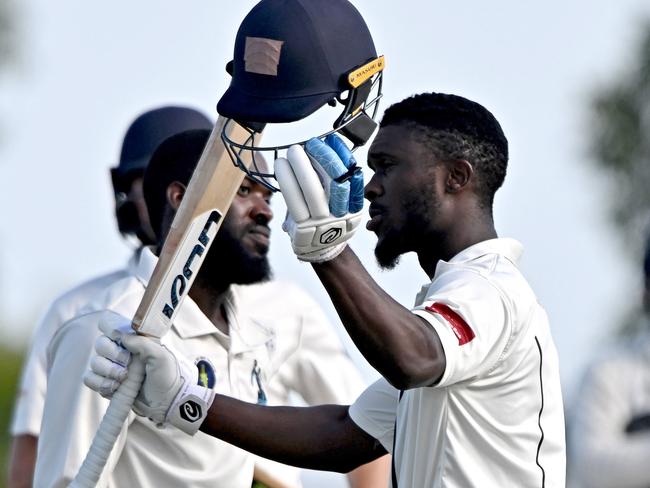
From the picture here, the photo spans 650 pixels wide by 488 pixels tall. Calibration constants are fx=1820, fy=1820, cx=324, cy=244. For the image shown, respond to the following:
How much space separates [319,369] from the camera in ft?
19.3

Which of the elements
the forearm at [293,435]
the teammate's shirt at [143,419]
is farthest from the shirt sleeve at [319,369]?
the forearm at [293,435]

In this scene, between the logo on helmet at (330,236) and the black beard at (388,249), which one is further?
the black beard at (388,249)

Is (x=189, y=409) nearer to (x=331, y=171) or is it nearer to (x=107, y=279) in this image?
(x=331, y=171)

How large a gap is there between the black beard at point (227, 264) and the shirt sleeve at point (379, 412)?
1.07 metres

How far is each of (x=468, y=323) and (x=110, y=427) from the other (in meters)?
1.13

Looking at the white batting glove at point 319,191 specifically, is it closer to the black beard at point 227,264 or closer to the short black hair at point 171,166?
the black beard at point 227,264

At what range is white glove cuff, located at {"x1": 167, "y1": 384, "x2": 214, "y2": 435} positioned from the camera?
4.41 metres

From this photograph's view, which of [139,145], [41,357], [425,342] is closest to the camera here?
[425,342]

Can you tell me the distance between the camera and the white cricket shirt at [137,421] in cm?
505

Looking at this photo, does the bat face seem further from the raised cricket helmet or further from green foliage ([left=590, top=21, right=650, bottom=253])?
green foliage ([left=590, top=21, right=650, bottom=253])

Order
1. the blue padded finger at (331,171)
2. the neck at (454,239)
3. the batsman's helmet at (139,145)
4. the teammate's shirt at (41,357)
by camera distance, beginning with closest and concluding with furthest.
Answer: the blue padded finger at (331,171) < the neck at (454,239) < the teammate's shirt at (41,357) < the batsman's helmet at (139,145)

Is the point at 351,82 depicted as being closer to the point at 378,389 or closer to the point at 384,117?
the point at 384,117

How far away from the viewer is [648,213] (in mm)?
16875

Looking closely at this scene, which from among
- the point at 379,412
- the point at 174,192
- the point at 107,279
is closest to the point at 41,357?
the point at 107,279
